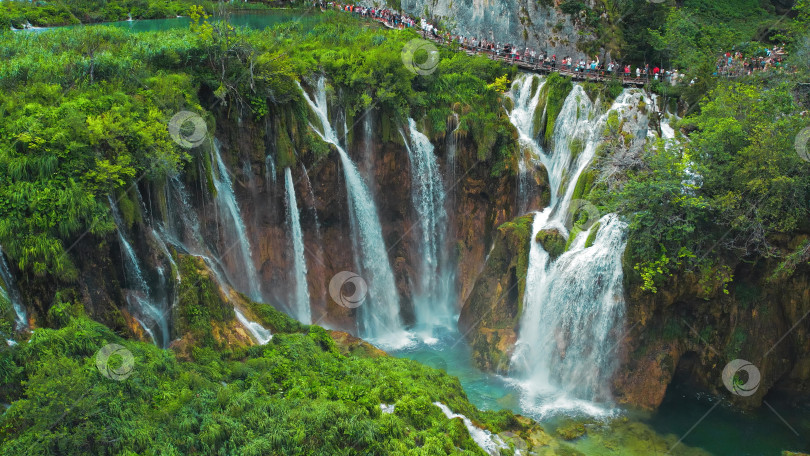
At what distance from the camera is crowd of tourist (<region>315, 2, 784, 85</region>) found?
78.7 feet

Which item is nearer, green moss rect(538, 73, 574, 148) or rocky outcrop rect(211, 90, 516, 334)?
rocky outcrop rect(211, 90, 516, 334)

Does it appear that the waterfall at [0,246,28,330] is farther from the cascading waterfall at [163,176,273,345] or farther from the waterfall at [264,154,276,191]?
the waterfall at [264,154,276,191]

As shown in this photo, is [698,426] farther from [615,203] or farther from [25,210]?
[25,210]

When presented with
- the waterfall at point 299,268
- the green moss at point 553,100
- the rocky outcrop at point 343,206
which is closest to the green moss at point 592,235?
the rocky outcrop at point 343,206

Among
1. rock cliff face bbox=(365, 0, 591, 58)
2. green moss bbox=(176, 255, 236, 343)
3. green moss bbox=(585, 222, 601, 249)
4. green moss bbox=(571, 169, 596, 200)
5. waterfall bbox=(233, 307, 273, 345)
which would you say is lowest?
waterfall bbox=(233, 307, 273, 345)

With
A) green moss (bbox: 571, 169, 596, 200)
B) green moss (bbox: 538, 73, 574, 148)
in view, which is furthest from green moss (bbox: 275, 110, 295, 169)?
green moss (bbox: 538, 73, 574, 148)

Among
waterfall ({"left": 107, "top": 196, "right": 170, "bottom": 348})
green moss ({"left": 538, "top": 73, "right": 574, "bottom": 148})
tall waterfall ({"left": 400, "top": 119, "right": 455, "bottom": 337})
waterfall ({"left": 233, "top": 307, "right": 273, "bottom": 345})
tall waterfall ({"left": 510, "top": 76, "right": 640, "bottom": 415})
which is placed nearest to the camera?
waterfall ({"left": 107, "top": 196, "right": 170, "bottom": 348})

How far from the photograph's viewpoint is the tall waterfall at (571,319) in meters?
17.8

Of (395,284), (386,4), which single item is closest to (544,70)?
(395,284)

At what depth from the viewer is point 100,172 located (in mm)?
13086

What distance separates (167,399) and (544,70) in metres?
21.5

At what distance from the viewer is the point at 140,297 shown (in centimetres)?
1345

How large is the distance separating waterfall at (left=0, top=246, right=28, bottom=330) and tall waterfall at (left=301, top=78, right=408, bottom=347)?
37.2 feet

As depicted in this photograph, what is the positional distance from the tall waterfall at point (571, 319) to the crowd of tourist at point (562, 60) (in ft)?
20.0
